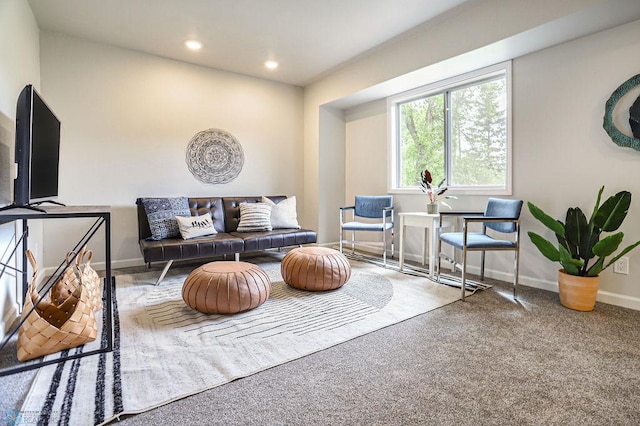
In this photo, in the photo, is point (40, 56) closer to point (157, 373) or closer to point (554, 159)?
point (157, 373)

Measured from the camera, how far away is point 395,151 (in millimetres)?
4535

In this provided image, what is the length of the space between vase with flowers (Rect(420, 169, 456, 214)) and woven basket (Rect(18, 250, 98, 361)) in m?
3.08

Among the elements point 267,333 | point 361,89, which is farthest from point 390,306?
point 361,89

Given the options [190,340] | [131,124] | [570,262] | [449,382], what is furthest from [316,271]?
[131,124]

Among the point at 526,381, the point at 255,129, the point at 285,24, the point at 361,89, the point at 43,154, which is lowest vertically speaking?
the point at 526,381

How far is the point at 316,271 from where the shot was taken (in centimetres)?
285

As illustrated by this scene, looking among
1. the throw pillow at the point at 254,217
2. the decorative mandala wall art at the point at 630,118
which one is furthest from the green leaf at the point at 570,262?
the throw pillow at the point at 254,217

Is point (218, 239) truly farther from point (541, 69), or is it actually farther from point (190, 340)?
point (541, 69)

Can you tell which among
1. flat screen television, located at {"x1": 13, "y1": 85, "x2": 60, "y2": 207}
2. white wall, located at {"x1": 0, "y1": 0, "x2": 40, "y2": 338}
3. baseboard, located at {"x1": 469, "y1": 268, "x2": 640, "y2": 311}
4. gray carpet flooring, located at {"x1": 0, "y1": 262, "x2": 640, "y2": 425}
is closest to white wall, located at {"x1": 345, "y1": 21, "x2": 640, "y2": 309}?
baseboard, located at {"x1": 469, "y1": 268, "x2": 640, "y2": 311}

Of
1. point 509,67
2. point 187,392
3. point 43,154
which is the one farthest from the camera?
point 509,67

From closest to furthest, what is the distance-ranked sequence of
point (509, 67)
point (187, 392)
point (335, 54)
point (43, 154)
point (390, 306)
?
point (187, 392), point (43, 154), point (390, 306), point (509, 67), point (335, 54)

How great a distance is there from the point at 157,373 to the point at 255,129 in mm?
3775

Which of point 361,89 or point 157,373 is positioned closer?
point 157,373

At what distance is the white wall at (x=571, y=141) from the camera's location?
8.31 ft
